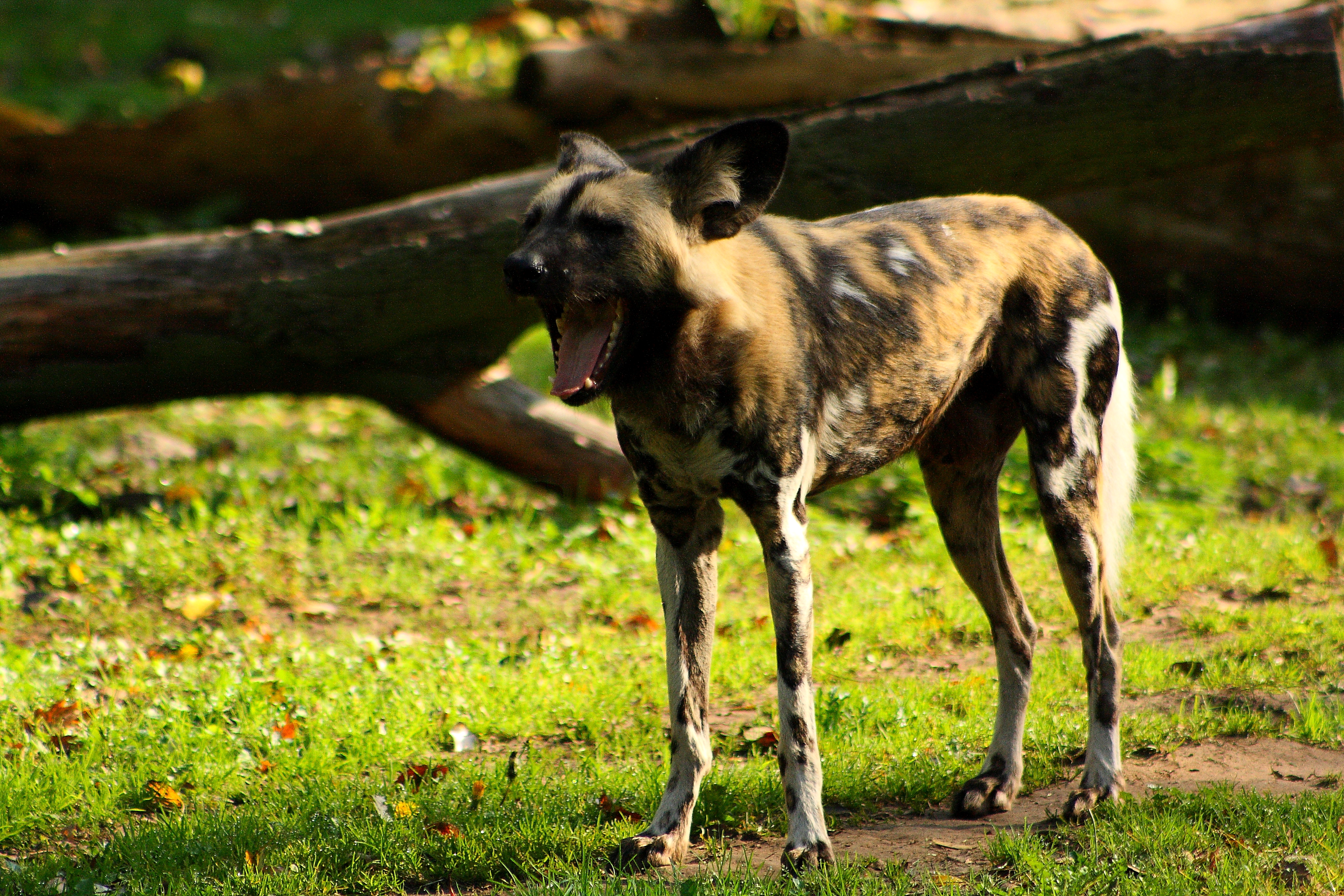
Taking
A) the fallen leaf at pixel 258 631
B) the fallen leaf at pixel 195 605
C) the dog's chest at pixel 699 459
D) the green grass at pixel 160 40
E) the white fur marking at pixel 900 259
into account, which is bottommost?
the fallen leaf at pixel 258 631

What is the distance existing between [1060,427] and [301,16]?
15.6 m

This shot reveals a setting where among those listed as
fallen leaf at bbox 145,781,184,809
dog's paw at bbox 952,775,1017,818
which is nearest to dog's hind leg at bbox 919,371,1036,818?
dog's paw at bbox 952,775,1017,818

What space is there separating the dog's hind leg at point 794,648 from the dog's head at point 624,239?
Result: 56 centimetres

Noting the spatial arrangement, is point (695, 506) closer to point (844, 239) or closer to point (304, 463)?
point (844, 239)

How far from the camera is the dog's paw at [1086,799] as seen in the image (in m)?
3.55

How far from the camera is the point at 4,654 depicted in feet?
15.1

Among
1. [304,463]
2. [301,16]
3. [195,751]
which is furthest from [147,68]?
[195,751]

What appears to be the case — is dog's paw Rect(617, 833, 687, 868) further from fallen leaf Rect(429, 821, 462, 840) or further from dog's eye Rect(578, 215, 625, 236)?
dog's eye Rect(578, 215, 625, 236)

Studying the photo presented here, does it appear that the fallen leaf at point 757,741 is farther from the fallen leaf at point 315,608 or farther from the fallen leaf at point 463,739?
the fallen leaf at point 315,608

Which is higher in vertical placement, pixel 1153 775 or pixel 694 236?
pixel 694 236

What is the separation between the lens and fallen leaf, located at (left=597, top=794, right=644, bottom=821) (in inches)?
142

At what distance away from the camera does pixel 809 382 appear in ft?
11.1

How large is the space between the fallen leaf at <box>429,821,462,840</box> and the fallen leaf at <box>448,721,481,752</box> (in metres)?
0.61

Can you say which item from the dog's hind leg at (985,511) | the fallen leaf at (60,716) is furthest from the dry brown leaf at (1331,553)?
the fallen leaf at (60,716)
